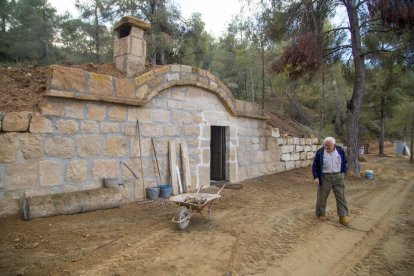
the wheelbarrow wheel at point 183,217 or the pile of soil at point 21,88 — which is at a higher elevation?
the pile of soil at point 21,88

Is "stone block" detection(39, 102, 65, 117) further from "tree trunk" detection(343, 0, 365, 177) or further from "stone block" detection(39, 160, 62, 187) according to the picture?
"tree trunk" detection(343, 0, 365, 177)

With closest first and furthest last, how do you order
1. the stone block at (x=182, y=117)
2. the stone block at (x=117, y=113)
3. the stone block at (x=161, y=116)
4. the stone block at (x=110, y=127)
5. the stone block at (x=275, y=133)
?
the stone block at (x=110, y=127) → the stone block at (x=117, y=113) → the stone block at (x=161, y=116) → the stone block at (x=182, y=117) → the stone block at (x=275, y=133)

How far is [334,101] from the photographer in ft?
63.5

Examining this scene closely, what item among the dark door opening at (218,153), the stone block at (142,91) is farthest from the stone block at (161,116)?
the dark door opening at (218,153)

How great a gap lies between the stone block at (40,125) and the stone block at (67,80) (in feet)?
1.78

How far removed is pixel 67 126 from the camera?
5320mm

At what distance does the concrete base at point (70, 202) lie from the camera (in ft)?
15.2

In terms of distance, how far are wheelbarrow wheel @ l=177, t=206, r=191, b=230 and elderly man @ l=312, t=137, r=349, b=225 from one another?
245cm

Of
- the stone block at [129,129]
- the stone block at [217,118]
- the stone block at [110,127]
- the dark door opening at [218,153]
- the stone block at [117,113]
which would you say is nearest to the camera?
the stone block at [110,127]

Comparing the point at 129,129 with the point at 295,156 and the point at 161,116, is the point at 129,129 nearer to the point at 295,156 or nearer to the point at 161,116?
the point at 161,116

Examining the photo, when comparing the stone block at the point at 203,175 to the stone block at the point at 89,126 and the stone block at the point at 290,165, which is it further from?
the stone block at the point at 290,165

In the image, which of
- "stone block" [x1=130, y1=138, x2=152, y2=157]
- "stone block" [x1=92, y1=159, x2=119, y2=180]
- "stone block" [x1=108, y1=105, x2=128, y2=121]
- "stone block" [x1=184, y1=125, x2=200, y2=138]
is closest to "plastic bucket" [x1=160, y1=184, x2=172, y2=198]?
"stone block" [x1=130, y1=138, x2=152, y2=157]

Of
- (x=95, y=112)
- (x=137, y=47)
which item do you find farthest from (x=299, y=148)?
(x=95, y=112)

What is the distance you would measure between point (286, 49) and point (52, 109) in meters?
7.93
